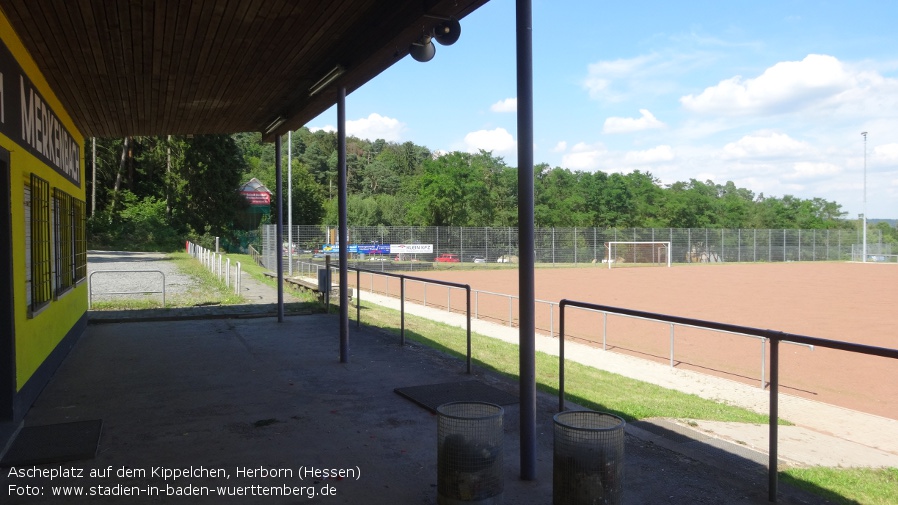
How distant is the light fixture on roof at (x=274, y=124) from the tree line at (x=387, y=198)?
36816 millimetres

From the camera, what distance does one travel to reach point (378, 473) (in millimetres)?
4305

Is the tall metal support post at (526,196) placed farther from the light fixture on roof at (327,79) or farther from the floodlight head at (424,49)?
the light fixture on roof at (327,79)

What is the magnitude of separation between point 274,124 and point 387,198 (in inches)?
2696

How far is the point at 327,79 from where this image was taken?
765 centimetres

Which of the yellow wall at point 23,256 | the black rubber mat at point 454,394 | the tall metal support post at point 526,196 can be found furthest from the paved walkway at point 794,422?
the yellow wall at point 23,256

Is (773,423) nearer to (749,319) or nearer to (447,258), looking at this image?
(749,319)

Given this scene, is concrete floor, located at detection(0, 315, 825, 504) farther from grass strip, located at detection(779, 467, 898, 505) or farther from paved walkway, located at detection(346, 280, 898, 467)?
paved walkway, located at detection(346, 280, 898, 467)

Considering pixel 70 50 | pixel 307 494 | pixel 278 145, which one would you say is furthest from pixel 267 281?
pixel 307 494

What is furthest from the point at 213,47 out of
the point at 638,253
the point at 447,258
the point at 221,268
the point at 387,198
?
the point at 387,198

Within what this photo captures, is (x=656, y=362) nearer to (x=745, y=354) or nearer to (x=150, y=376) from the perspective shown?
(x=745, y=354)

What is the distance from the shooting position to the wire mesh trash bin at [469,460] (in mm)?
3613

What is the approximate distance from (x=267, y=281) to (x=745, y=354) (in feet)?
49.0

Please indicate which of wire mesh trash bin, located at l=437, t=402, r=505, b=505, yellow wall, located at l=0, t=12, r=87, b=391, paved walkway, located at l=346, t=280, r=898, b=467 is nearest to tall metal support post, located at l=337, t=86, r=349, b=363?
yellow wall, located at l=0, t=12, r=87, b=391

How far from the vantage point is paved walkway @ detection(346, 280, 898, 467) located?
6.12 metres
